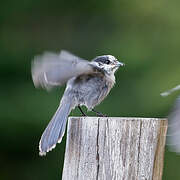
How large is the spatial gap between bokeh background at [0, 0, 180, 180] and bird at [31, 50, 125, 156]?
347 cm

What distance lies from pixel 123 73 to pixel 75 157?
6.06m

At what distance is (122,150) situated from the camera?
3.82 metres

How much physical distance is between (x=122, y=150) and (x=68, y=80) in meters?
1.45

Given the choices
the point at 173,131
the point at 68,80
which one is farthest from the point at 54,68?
the point at 173,131

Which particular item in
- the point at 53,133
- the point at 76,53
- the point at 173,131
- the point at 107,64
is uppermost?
the point at 107,64

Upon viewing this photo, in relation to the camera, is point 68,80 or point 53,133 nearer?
point 53,133

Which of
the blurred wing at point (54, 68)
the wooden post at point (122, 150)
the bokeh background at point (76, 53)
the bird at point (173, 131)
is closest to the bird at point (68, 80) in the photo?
the blurred wing at point (54, 68)

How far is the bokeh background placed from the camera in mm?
9523

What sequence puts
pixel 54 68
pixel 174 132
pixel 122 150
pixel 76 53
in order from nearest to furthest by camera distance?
pixel 122 150 → pixel 174 132 → pixel 54 68 → pixel 76 53

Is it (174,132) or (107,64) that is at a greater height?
(107,64)

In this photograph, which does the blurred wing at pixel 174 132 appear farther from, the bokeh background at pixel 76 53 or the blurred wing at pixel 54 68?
the bokeh background at pixel 76 53

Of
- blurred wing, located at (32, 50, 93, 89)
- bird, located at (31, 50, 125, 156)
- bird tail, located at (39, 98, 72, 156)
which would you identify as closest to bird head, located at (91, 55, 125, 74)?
bird, located at (31, 50, 125, 156)

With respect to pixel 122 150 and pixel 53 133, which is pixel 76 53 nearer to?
pixel 53 133

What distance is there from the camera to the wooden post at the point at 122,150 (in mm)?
3803
